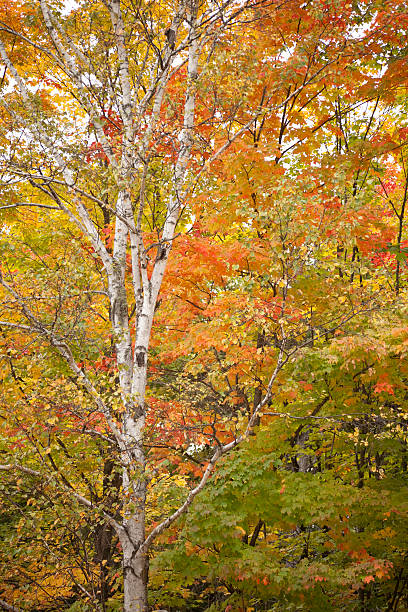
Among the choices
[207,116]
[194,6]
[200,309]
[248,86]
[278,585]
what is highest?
[194,6]

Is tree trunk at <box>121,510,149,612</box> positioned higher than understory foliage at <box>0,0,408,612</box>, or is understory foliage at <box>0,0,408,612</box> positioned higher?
understory foliage at <box>0,0,408,612</box>

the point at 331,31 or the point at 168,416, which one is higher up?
the point at 331,31

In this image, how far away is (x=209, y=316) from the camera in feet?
25.7

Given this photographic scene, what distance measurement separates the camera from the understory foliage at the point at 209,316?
19.0 feet

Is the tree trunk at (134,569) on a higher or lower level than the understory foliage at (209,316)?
lower

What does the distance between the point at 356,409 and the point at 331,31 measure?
247 inches

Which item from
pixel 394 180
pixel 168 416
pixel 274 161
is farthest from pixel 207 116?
pixel 394 180

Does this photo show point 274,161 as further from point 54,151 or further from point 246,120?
point 54,151

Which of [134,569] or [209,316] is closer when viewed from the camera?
[134,569]

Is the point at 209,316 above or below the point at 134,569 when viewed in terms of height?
above

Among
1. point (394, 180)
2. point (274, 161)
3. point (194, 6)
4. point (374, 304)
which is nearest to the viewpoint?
point (374, 304)

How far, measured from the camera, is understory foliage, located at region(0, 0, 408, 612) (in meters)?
5.80

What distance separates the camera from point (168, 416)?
7441mm

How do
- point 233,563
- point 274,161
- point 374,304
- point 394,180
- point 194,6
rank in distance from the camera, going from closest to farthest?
point 374,304 → point 233,563 → point 194,6 → point 274,161 → point 394,180
